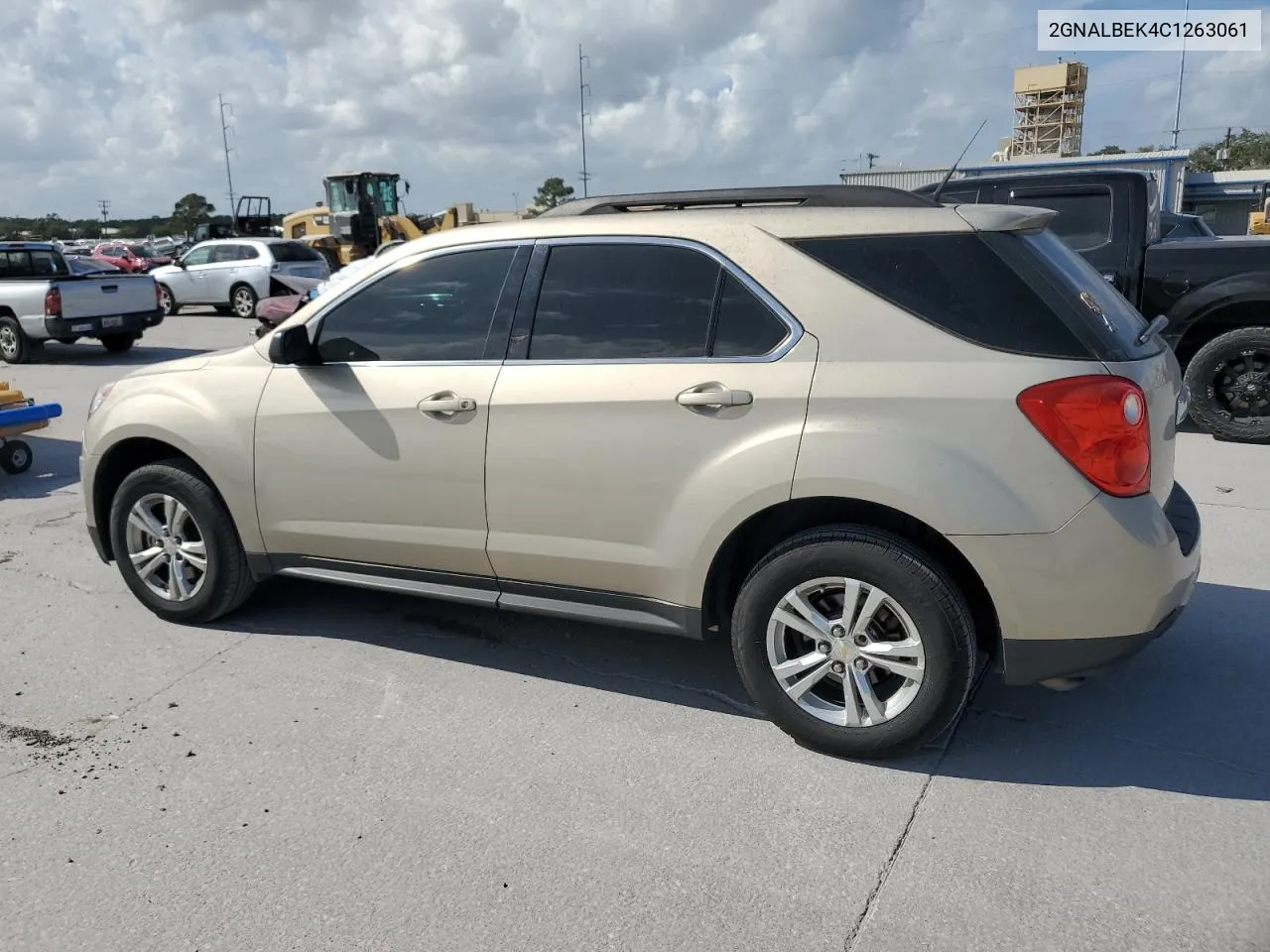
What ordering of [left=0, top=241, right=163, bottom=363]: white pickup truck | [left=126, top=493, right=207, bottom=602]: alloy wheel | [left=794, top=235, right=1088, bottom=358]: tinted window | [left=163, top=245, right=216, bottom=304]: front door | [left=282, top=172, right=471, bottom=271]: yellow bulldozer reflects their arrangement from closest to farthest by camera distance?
[left=794, top=235, right=1088, bottom=358]: tinted window < [left=126, top=493, right=207, bottom=602]: alloy wheel < [left=0, top=241, right=163, bottom=363]: white pickup truck < [left=163, top=245, right=216, bottom=304]: front door < [left=282, top=172, right=471, bottom=271]: yellow bulldozer

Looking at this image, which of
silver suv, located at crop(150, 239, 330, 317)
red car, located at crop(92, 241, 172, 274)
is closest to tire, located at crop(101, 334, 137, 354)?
silver suv, located at crop(150, 239, 330, 317)

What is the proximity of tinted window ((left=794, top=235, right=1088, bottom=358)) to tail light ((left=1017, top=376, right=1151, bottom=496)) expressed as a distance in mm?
124

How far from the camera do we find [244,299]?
21469 mm

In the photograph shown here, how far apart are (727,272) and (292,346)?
71.1 inches

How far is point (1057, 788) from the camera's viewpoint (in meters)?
3.28

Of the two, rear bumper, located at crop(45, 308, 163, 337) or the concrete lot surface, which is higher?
rear bumper, located at crop(45, 308, 163, 337)

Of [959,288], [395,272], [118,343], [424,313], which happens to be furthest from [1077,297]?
[118,343]

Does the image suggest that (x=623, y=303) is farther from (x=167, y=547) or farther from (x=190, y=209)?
(x=190, y=209)

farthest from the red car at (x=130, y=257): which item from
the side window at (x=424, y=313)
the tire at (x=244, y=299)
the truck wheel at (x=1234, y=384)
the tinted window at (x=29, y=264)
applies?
the side window at (x=424, y=313)

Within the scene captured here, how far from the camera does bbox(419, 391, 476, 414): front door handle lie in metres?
3.84

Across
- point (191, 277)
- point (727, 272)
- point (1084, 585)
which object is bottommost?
point (1084, 585)

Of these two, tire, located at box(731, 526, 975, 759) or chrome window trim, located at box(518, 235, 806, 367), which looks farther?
chrome window trim, located at box(518, 235, 806, 367)

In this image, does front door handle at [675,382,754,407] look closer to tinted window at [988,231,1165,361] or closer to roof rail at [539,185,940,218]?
roof rail at [539,185,940,218]

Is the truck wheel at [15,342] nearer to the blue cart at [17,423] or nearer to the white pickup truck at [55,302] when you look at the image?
the white pickup truck at [55,302]
